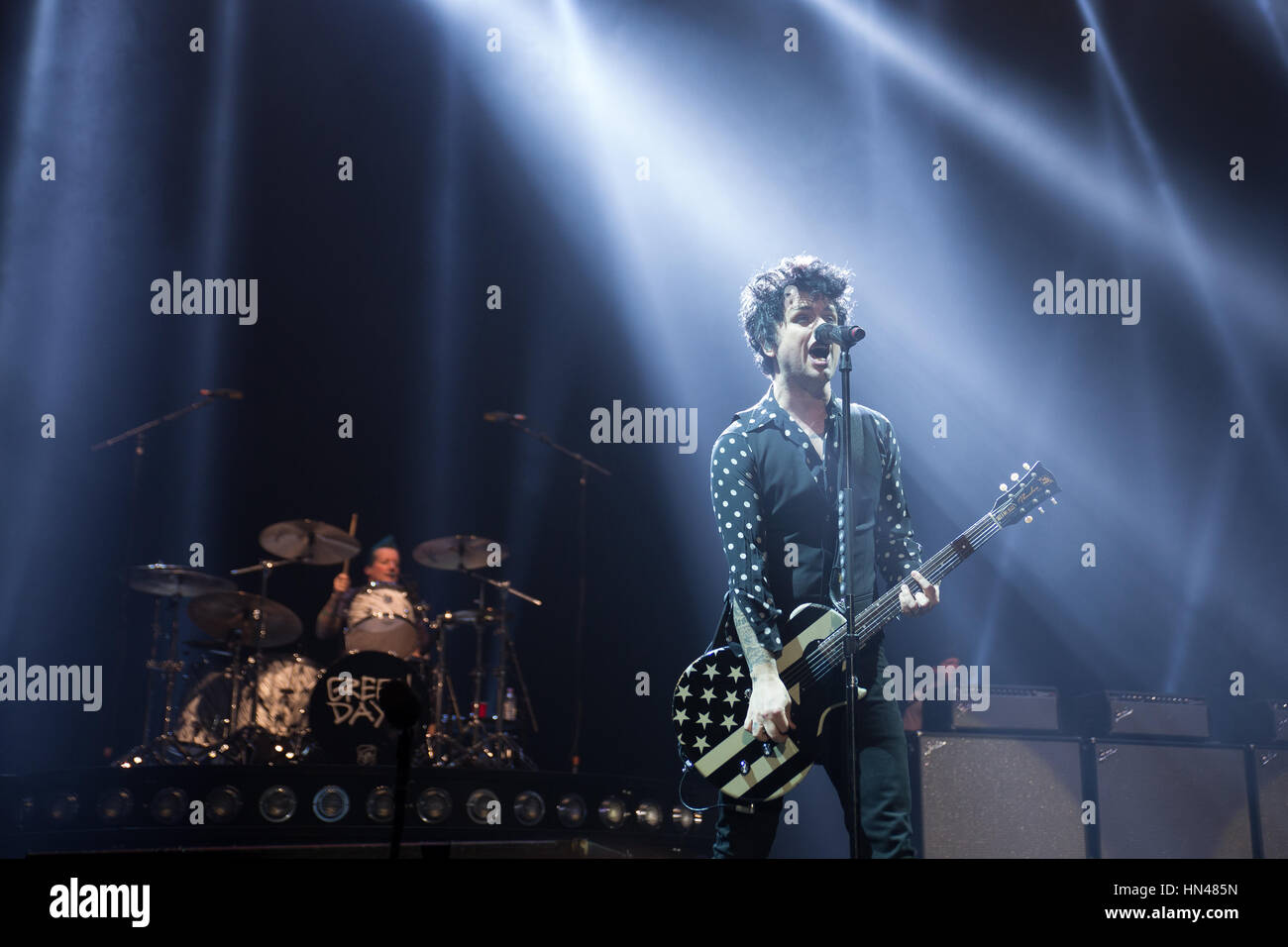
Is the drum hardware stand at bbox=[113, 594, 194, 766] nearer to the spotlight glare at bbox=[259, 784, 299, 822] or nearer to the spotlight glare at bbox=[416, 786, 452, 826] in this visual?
the spotlight glare at bbox=[259, 784, 299, 822]

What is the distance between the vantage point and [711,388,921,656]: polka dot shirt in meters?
4.08

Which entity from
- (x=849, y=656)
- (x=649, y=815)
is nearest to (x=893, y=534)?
(x=849, y=656)

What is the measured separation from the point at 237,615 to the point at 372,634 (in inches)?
28.4

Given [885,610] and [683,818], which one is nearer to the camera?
[885,610]

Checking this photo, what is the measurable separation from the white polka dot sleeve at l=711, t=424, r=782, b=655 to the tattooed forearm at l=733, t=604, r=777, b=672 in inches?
0.6

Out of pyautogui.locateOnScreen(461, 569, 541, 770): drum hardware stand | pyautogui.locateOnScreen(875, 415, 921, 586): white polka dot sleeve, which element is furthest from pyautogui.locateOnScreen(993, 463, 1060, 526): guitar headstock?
pyautogui.locateOnScreen(461, 569, 541, 770): drum hardware stand

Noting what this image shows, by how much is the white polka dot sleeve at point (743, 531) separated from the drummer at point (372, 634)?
9.29 feet

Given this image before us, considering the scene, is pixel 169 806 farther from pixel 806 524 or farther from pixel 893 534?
pixel 893 534

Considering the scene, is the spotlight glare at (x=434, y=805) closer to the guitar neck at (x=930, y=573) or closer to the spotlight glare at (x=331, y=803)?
the spotlight glare at (x=331, y=803)

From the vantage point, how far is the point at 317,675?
22.1 ft

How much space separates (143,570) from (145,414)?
54.8 inches

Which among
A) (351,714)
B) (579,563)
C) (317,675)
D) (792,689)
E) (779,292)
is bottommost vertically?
(351,714)

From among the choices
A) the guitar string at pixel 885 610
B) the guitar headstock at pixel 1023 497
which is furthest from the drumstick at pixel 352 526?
the guitar headstock at pixel 1023 497

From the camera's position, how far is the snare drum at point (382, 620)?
21.4 feet
